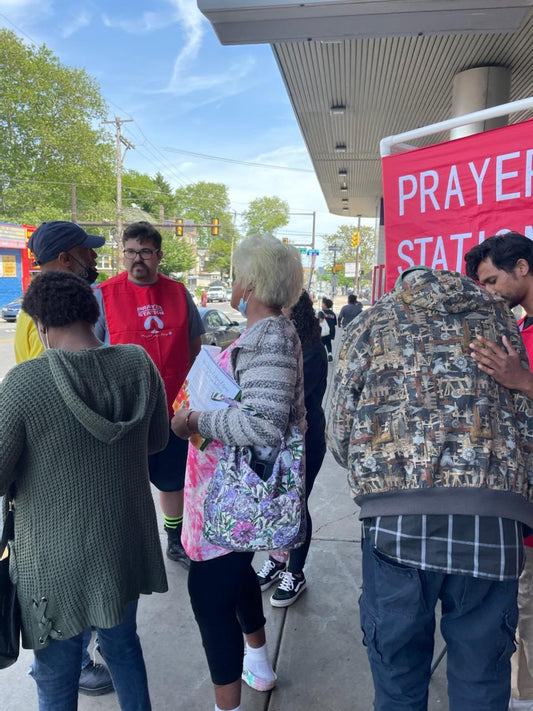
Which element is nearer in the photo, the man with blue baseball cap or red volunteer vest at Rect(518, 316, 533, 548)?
red volunteer vest at Rect(518, 316, 533, 548)

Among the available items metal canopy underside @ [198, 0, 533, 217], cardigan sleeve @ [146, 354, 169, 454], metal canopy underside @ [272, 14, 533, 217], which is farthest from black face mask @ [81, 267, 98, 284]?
metal canopy underside @ [272, 14, 533, 217]

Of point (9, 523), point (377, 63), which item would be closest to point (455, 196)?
point (9, 523)

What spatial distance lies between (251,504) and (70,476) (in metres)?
0.57

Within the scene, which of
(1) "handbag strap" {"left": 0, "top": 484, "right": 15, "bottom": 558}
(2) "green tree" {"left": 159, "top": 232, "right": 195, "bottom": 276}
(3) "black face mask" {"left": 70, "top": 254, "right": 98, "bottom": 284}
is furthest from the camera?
(2) "green tree" {"left": 159, "top": 232, "right": 195, "bottom": 276}

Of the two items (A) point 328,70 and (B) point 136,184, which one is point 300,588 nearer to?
(A) point 328,70

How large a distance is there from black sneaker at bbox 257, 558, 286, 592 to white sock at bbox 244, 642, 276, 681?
2.41ft

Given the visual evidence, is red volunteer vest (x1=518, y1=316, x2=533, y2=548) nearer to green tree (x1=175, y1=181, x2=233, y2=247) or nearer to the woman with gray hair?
the woman with gray hair

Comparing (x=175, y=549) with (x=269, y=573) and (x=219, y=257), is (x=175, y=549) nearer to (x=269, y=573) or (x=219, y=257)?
(x=269, y=573)

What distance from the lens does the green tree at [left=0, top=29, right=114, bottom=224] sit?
95.7ft

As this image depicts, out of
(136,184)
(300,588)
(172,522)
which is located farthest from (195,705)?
(136,184)

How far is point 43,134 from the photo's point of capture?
99.1 ft

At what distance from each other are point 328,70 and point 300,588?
6.09 meters

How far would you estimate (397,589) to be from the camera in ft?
4.38

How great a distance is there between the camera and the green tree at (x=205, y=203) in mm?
76125
